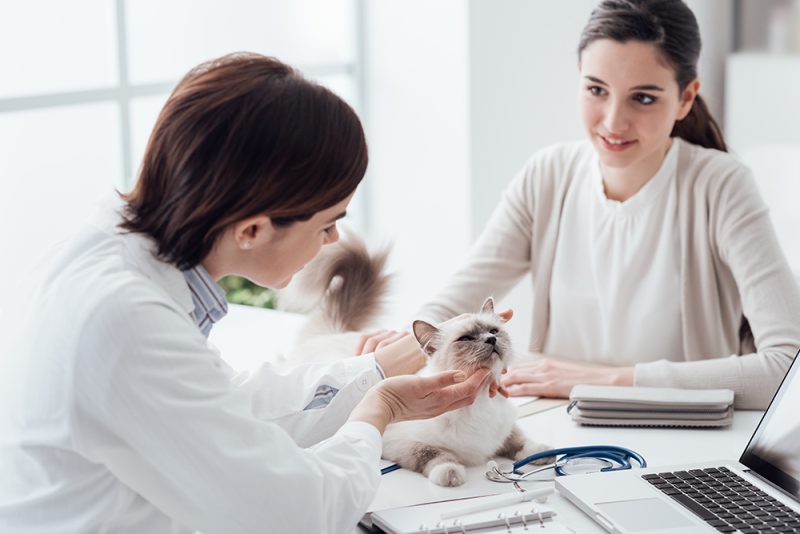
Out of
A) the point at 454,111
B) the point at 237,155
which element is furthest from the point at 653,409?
the point at 454,111

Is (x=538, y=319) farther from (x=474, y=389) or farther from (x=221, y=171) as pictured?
(x=221, y=171)

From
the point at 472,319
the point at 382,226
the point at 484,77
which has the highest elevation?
the point at 484,77

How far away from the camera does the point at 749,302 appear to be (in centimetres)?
196

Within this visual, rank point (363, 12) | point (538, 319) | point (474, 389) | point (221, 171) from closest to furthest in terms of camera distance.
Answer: point (221, 171)
point (474, 389)
point (538, 319)
point (363, 12)

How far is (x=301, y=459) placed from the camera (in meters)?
1.14

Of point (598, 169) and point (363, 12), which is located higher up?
point (363, 12)

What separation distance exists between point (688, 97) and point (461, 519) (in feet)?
4.04

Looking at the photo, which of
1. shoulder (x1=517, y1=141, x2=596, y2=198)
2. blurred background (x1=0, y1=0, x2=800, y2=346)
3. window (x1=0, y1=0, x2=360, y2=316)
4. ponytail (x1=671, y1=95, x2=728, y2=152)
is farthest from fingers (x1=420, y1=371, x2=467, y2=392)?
window (x1=0, y1=0, x2=360, y2=316)

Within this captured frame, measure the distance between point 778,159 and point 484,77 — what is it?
41.7 inches

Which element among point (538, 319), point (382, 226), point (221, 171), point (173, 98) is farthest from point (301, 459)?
point (382, 226)

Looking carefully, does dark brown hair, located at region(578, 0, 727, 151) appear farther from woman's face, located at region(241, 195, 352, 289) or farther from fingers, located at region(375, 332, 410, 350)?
woman's face, located at region(241, 195, 352, 289)

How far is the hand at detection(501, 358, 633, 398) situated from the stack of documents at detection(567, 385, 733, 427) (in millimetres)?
133

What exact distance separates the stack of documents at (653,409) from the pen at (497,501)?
0.34 metres

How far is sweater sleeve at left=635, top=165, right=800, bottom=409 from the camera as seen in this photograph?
5.96ft
